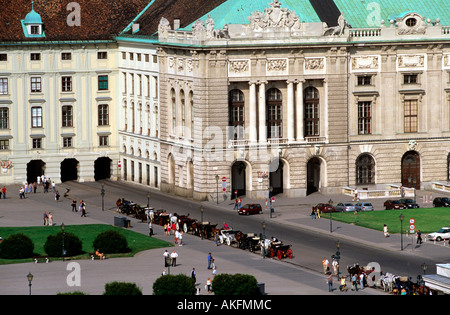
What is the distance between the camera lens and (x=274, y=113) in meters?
151

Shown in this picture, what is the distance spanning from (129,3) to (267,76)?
29.2 meters

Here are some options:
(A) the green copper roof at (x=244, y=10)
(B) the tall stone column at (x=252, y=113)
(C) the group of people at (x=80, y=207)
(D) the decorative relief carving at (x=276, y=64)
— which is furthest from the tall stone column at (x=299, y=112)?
(C) the group of people at (x=80, y=207)

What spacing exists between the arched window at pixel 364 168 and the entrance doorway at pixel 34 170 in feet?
121

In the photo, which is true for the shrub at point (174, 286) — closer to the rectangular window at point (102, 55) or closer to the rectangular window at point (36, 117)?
the rectangular window at point (36, 117)

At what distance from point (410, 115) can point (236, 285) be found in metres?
60.8

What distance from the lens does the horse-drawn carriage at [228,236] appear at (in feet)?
413

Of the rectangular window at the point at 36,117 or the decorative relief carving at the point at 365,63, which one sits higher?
the decorative relief carving at the point at 365,63

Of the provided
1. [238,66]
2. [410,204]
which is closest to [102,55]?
[238,66]

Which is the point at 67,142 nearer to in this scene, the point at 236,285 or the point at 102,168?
the point at 102,168

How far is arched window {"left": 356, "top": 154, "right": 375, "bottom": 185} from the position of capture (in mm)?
155375

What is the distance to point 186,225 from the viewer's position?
132m
